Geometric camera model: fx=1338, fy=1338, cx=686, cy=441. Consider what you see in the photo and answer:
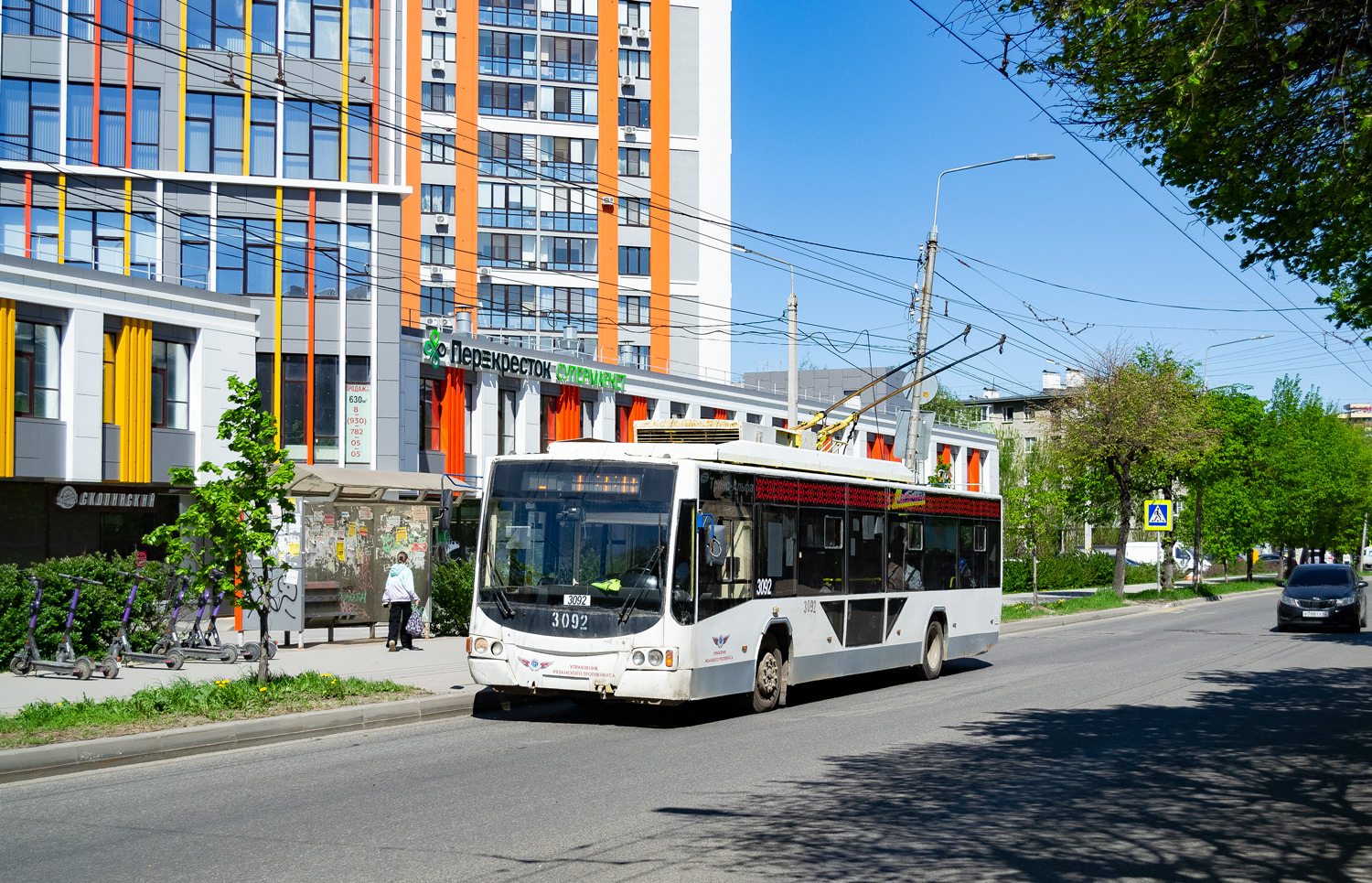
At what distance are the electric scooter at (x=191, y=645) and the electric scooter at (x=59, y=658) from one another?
1427 millimetres

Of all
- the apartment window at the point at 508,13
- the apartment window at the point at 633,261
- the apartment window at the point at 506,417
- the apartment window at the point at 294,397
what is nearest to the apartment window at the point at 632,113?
the apartment window at the point at 508,13

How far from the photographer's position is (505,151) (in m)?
66.1

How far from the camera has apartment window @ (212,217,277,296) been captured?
3606cm

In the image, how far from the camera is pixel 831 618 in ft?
54.0

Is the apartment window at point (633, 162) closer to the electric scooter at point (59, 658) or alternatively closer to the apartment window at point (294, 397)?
the apartment window at point (294, 397)

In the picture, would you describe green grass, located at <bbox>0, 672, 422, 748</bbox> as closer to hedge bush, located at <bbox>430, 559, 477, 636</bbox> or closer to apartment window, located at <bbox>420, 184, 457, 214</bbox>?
hedge bush, located at <bbox>430, 559, 477, 636</bbox>

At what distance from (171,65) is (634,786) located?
32480mm

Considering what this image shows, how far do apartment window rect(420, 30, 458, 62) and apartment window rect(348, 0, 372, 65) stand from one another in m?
28.1

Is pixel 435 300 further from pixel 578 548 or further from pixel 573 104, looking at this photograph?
pixel 578 548

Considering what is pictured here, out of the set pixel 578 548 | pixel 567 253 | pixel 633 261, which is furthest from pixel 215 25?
pixel 633 261

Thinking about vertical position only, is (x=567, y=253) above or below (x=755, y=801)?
above

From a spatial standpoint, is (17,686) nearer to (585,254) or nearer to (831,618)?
(831,618)

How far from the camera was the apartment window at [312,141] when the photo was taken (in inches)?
1485

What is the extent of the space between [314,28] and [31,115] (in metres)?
7.93
